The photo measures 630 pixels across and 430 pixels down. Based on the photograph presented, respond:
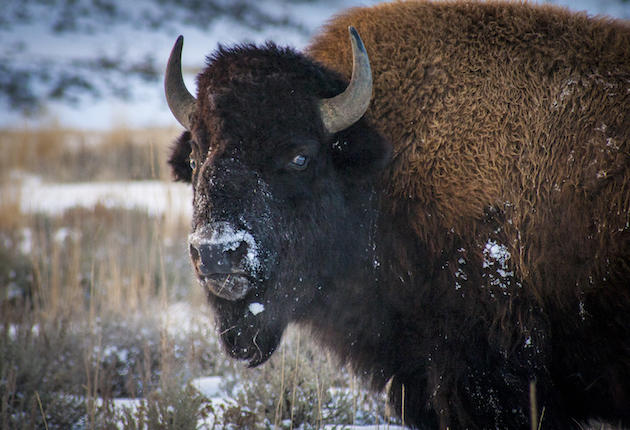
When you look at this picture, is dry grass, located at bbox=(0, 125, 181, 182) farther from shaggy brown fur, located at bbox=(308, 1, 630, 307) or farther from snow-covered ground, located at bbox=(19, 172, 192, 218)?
shaggy brown fur, located at bbox=(308, 1, 630, 307)

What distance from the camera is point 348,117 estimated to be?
2693 mm

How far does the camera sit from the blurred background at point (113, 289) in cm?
326

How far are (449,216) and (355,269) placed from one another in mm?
597

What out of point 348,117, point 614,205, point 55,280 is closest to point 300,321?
point 348,117

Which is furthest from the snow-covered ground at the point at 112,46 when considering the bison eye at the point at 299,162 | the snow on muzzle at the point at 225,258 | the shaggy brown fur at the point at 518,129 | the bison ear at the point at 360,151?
the snow on muzzle at the point at 225,258

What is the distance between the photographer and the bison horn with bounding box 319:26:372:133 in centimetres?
260

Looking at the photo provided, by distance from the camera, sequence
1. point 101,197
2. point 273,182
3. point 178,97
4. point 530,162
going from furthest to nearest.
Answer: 1. point 101,197
2. point 178,97
3. point 530,162
4. point 273,182

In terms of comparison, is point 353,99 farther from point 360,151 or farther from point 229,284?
point 229,284

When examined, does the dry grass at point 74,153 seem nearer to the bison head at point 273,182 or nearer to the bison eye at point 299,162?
the bison head at point 273,182

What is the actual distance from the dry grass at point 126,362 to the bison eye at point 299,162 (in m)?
1.11

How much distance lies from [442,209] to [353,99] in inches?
29.8

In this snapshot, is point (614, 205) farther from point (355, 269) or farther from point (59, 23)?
point (59, 23)

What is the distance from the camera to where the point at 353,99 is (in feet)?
8.70

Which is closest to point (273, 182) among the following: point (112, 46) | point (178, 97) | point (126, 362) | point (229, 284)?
point (229, 284)
